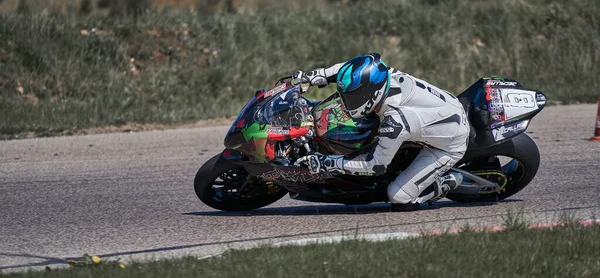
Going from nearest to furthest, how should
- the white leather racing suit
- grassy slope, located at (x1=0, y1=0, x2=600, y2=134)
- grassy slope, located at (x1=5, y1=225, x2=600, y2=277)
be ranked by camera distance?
grassy slope, located at (x1=5, y1=225, x2=600, y2=277) < the white leather racing suit < grassy slope, located at (x1=0, y1=0, x2=600, y2=134)

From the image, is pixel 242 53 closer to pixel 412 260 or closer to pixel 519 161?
pixel 519 161

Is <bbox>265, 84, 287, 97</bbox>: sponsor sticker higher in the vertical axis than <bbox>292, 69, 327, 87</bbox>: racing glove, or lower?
lower

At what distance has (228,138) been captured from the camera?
6.97 m

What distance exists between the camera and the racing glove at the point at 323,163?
6.70 metres

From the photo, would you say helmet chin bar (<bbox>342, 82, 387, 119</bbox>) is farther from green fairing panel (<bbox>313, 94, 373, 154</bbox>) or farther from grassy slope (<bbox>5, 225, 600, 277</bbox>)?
grassy slope (<bbox>5, 225, 600, 277</bbox>)

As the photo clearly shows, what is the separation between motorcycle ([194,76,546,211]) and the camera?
682 cm

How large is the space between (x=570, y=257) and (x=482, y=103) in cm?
187

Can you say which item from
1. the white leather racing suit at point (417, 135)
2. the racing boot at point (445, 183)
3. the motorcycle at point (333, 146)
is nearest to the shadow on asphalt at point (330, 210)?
the motorcycle at point (333, 146)

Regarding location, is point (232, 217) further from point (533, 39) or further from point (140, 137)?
point (533, 39)

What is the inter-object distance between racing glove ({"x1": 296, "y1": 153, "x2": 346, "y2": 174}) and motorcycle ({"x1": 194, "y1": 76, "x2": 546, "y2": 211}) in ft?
0.37

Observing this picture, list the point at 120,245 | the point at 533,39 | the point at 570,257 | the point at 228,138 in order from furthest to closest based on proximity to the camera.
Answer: the point at 533,39, the point at 228,138, the point at 120,245, the point at 570,257

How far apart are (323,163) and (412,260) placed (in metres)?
1.61

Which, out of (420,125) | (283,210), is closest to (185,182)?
(283,210)

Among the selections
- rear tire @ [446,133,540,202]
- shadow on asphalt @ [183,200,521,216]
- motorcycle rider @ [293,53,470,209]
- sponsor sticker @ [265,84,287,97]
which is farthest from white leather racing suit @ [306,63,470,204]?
sponsor sticker @ [265,84,287,97]
